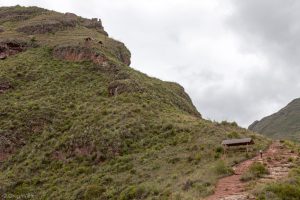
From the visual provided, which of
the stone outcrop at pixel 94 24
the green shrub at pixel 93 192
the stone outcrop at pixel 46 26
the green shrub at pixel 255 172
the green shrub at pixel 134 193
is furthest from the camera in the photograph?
the stone outcrop at pixel 94 24

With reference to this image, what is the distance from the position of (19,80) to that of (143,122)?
19.6m

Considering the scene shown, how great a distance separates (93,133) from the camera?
110 feet

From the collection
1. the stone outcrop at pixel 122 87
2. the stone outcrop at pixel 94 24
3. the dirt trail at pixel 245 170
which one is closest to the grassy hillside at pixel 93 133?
the stone outcrop at pixel 122 87

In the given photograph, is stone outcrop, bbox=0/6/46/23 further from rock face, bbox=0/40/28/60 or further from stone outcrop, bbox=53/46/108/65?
stone outcrop, bbox=53/46/108/65

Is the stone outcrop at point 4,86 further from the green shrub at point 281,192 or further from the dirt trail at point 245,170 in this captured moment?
the green shrub at point 281,192

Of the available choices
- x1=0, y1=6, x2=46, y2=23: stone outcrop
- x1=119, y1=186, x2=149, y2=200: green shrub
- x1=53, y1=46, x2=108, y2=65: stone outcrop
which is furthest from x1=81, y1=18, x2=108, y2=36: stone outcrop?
x1=119, y1=186, x2=149, y2=200: green shrub

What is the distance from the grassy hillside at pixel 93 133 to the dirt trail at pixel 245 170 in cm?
59

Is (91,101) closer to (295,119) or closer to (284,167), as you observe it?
(284,167)

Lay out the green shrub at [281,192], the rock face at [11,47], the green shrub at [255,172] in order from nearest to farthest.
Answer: the green shrub at [281,192]
the green shrub at [255,172]
the rock face at [11,47]

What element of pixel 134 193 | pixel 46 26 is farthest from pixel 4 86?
pixel 134 193

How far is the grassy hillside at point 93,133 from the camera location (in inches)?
982

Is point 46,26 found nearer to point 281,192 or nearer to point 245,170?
point 245,170

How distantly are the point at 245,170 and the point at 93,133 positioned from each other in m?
15.3

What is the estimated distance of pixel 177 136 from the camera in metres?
30.9
